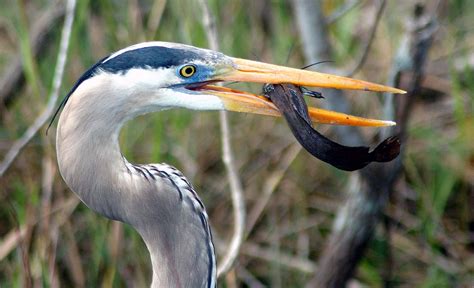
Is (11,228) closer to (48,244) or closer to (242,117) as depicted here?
(48,244)

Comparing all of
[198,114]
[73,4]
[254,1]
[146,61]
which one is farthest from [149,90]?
[254,1]

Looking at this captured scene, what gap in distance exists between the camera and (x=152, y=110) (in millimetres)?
1715

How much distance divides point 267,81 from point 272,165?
1.70 m

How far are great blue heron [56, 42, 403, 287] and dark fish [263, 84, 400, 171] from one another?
3 cm

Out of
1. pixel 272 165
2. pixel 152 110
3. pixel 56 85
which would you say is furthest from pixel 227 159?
pixel 272 165

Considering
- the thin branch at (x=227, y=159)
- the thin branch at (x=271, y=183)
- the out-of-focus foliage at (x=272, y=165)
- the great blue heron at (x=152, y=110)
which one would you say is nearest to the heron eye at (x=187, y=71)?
the great blue heron at (x=152, y=110)

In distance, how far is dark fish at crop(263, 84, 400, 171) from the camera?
1670 millimetres

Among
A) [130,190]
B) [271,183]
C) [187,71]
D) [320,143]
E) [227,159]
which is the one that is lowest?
[271,183]

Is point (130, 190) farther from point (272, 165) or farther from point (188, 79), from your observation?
point (272, 165)

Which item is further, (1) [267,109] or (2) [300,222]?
(2) [300,222]

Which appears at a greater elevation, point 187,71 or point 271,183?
point 187,71

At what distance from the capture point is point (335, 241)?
2.73m

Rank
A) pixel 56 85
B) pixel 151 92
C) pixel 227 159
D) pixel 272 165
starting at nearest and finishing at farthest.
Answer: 1. pixel 151 92
2. pixel 56 85
3. pixel 227 159
4. pixel 272 165

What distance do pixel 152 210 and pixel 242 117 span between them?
1743 mm
